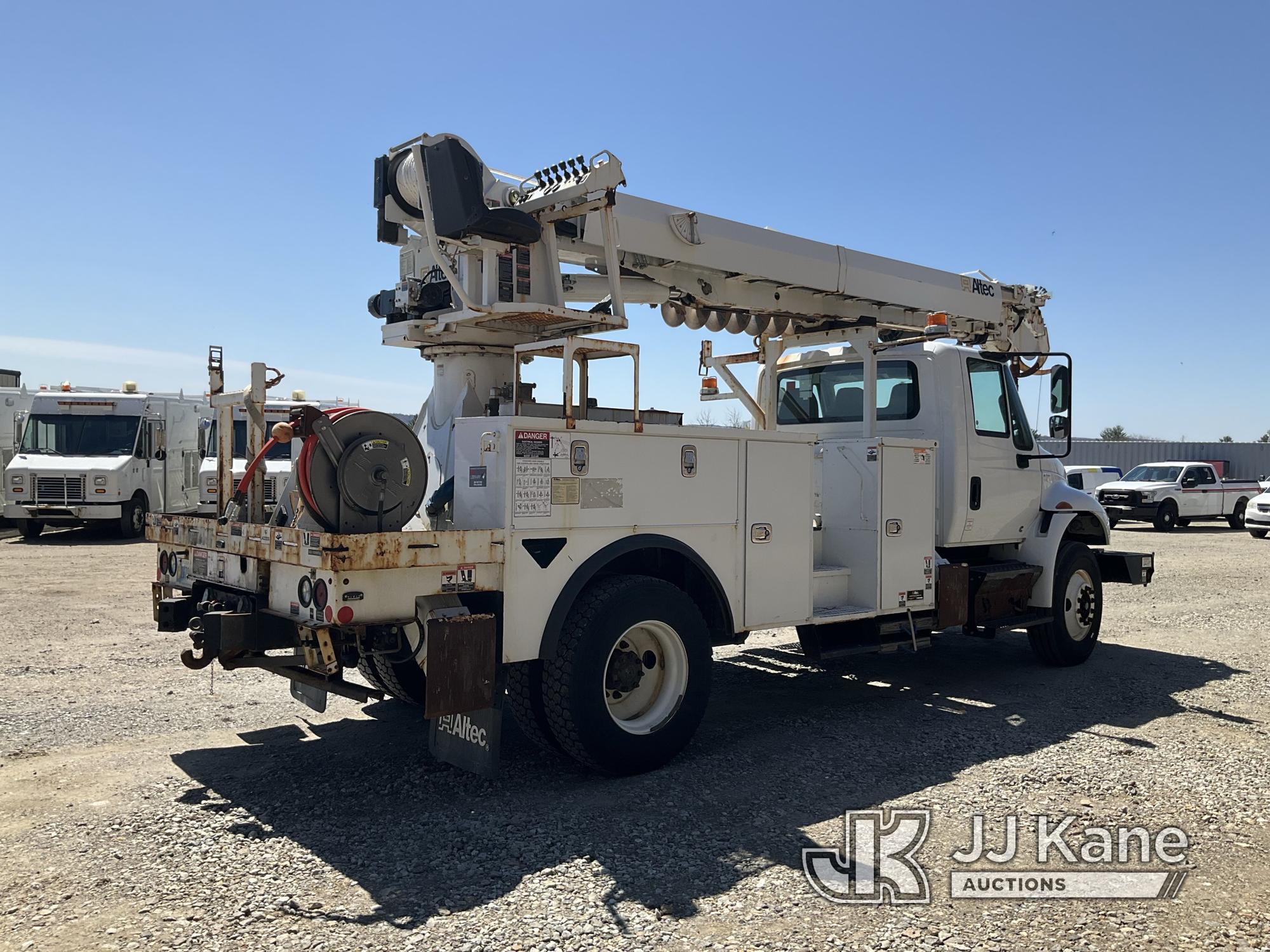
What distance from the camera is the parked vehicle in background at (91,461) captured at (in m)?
19.4

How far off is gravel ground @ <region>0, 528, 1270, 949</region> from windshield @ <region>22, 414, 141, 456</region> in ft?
40.8

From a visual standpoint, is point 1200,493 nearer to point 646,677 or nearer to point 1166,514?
point 1166,514

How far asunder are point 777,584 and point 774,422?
1896 millimetres

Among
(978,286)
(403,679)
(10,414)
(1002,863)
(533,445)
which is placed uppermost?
(978,286)

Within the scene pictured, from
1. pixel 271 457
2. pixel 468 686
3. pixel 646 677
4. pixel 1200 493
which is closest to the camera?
pixel 468 686

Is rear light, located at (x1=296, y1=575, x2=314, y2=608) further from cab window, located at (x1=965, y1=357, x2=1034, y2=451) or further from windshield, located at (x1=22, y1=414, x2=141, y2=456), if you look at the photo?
windshield, located at (x1=22, y1=414, x2=141, y2=456)

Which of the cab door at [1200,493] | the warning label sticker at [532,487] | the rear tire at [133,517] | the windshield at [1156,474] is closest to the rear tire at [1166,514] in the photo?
the cab door at [1200,493]

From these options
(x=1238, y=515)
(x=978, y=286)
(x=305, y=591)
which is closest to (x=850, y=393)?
(x=978, y=286)

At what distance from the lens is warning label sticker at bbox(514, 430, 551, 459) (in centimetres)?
499

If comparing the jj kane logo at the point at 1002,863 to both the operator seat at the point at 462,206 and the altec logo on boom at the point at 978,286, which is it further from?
the altec logo on boom at the point at 978,286

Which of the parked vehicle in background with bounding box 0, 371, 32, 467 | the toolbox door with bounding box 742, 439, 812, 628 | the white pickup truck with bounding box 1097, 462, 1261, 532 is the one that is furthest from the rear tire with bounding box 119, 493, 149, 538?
the white pickup truck with bounding box 1097, 462, 1261, 532

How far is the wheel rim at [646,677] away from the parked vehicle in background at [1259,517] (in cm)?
2382

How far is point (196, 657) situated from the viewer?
5.20 metres

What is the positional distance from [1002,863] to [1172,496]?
25.4m
